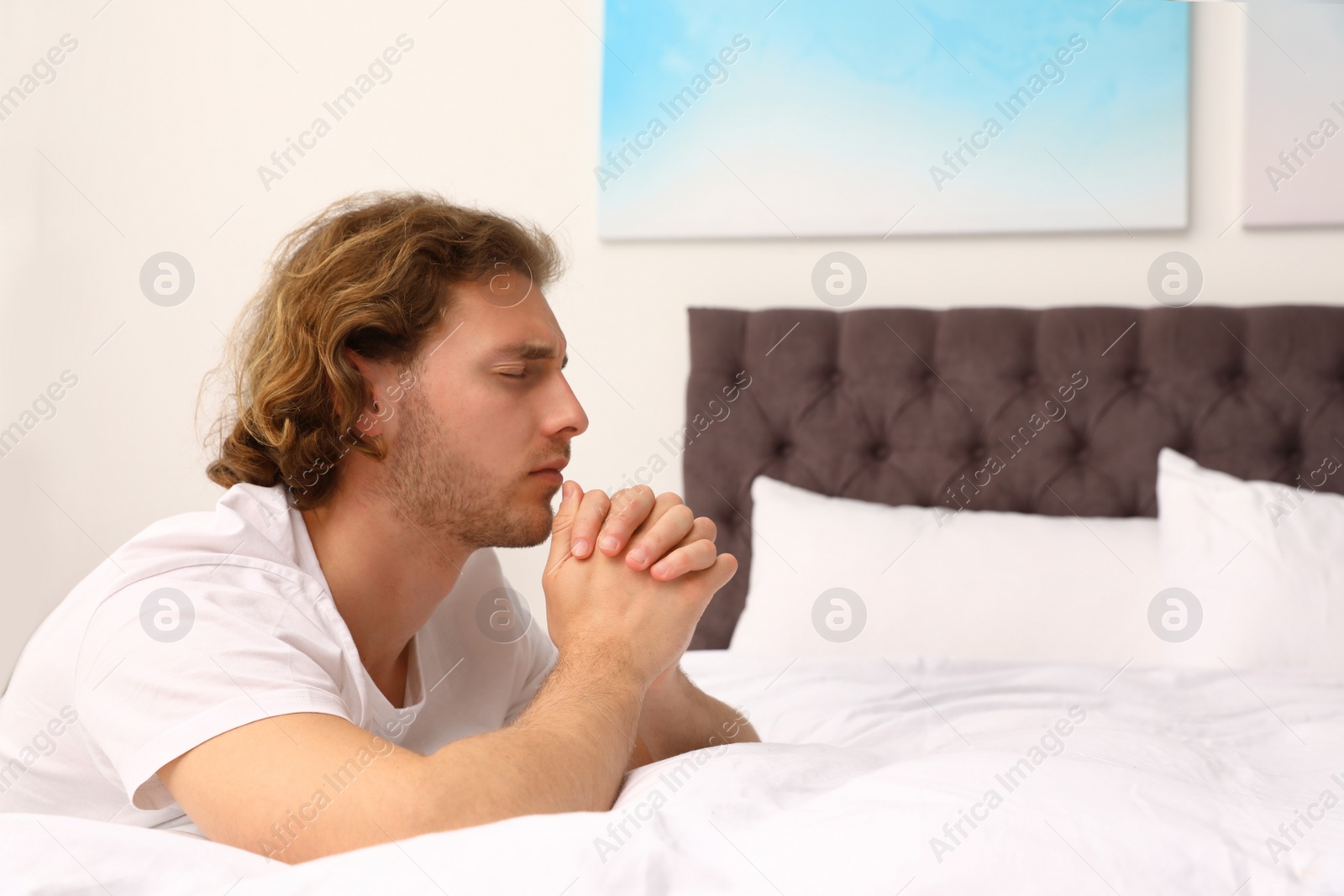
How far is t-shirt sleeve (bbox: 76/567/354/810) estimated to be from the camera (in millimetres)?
756

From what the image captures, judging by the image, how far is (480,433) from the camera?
108 cm

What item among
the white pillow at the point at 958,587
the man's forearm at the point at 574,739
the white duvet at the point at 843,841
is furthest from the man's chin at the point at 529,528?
the white pillow at the point at 958,587

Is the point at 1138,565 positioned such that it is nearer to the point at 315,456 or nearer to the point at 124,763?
the point at 315,456

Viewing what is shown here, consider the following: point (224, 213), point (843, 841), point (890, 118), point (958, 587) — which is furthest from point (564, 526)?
point (224, 213)

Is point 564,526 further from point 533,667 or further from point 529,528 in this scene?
point 533,667

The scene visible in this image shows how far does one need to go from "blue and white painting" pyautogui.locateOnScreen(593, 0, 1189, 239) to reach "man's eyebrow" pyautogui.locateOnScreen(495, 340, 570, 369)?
1047 mm

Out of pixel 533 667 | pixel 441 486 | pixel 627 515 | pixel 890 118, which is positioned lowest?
pixel 533 667

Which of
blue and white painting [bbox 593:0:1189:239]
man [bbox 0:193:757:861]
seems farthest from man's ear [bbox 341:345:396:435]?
blue and white painting [bbox 593:0:1189:239]

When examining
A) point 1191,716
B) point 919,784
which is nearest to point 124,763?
point 919,784

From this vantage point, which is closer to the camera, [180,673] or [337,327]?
[180,673]

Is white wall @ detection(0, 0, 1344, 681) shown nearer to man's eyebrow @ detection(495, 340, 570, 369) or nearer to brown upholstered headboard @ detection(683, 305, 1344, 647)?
brown upholstered headboard @ detection(683, 305, 1344, 647)

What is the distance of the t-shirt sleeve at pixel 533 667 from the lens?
125 centimetres

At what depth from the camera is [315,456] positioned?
1.08 metres

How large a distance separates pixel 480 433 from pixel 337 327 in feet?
0.65
